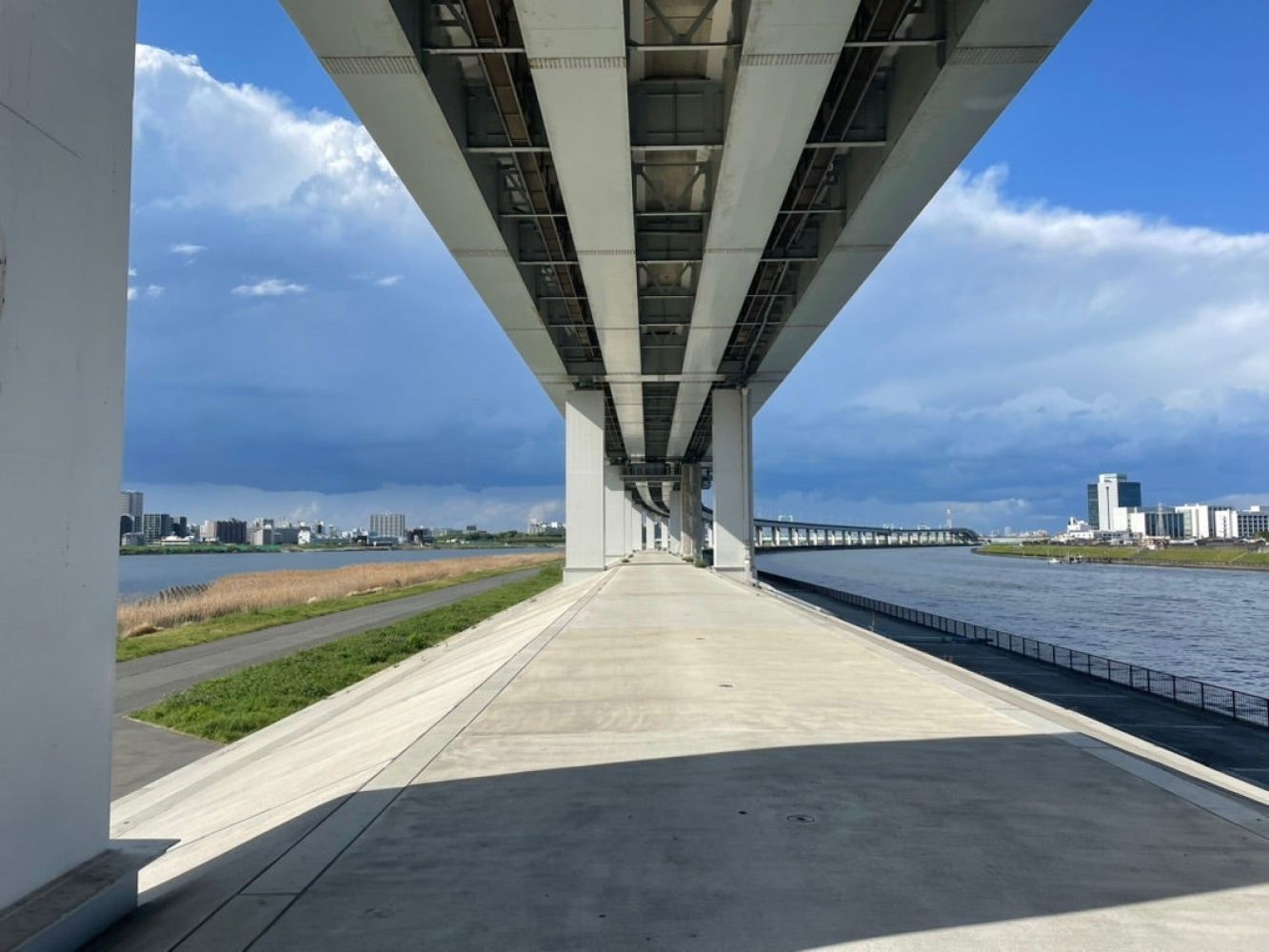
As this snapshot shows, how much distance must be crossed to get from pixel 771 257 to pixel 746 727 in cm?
1638

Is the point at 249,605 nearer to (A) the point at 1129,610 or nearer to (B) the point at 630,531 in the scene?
(A) the point at 1129,610

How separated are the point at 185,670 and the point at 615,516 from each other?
5801 cm

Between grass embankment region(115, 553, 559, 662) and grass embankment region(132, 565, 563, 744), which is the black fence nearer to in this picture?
grass embankment region(132, 565, 563, 744)

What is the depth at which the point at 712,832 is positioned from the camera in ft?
17.1

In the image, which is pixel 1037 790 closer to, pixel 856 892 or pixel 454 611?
pixel 856 892

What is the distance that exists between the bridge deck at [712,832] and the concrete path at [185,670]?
3.17 meters

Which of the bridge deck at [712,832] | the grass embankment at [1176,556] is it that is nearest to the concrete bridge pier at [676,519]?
the grass embankment at [1176,556]

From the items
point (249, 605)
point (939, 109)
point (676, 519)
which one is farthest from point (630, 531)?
point (939, 109)

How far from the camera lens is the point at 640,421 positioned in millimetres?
51375

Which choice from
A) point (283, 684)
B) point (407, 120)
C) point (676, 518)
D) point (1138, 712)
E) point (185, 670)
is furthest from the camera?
point (676, 518)

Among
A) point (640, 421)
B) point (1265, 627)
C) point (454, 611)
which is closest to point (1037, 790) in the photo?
point (454, 611)

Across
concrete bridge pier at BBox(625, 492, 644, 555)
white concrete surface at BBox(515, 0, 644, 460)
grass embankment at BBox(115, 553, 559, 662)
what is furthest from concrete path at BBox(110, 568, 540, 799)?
concrete bridge pier at BBox(625, 492, 644, 555)

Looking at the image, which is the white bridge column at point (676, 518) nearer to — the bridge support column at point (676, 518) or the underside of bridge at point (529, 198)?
the bridge support column at point (676, 518)

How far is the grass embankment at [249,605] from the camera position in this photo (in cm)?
3003
